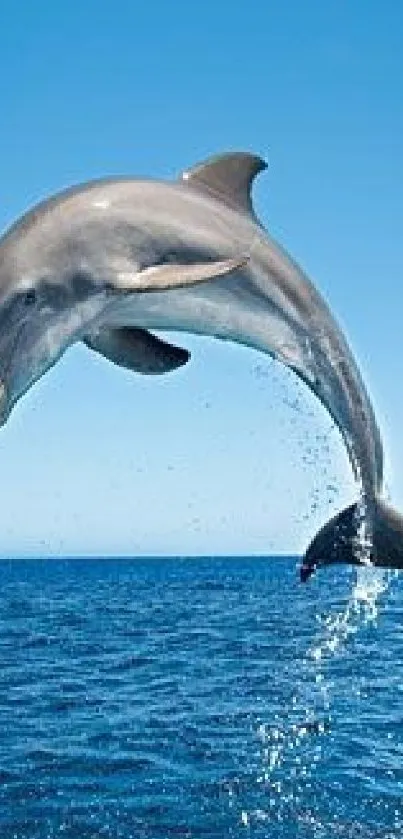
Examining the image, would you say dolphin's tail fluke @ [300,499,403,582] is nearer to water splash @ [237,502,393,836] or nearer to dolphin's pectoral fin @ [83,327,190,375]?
water splash @ [237,502,393,836]

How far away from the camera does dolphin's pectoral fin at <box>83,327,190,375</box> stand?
7.14 meters

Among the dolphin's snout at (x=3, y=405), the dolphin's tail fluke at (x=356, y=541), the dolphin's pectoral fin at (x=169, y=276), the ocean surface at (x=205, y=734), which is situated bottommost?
the ocean surface at (x=205, y=734)

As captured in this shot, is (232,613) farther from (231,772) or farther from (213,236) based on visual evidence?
(213,236)

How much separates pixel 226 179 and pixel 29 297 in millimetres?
1806

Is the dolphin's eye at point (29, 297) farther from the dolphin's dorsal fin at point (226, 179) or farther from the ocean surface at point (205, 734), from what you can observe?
the ocean surface at point (205, 734)

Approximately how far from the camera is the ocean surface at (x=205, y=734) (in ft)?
50.6

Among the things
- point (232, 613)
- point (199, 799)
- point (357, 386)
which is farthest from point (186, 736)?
point (232, 613)

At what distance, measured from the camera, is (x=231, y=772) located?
17.9m

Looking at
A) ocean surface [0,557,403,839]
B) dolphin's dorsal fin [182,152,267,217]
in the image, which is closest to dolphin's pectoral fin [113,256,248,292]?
dolphin's dorsal fin [182,152,267,217]

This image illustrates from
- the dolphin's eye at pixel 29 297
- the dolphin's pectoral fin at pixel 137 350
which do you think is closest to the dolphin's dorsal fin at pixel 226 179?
the dolphin's pectoral fin at pixel 137 350

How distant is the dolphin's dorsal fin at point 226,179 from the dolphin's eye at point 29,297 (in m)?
1.59

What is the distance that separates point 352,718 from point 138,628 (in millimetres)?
23480

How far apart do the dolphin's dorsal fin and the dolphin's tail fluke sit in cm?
218

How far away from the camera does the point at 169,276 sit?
20.4ft
